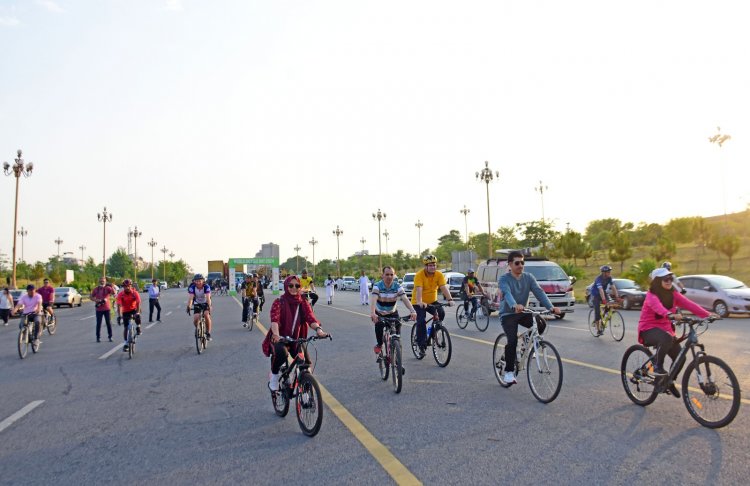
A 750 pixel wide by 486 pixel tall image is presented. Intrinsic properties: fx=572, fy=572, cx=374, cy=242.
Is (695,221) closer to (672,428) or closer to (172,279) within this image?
(672,428)

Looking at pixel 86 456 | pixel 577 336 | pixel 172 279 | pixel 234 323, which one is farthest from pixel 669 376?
pixel 172 279

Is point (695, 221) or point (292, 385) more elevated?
point (695, 221)

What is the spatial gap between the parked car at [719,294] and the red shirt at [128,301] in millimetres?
18506

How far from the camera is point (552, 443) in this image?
518 centimetres

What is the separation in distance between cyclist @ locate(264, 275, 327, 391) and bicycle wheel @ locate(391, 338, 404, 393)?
1.78 m

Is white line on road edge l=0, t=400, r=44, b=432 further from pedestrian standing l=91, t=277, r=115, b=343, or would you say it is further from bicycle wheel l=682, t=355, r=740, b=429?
pedestrian standing l=91, t=277, r=115, b=343

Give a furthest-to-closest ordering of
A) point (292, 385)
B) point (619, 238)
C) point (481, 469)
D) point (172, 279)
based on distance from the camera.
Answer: point (172, 279)
point (619, 238)
point (292, 385)
point (481, 469)

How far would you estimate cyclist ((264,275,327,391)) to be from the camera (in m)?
6.12

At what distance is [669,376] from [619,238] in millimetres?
51025

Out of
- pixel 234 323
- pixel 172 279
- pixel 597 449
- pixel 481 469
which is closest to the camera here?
pixel 481 469

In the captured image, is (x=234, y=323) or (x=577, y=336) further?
(x=234, y=323)

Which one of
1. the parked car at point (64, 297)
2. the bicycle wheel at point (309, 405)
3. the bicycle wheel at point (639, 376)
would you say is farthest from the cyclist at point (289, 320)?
the parked car at point (64, 297)

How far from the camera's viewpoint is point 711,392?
559cm

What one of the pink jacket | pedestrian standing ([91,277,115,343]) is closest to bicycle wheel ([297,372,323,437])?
the pink jacket
